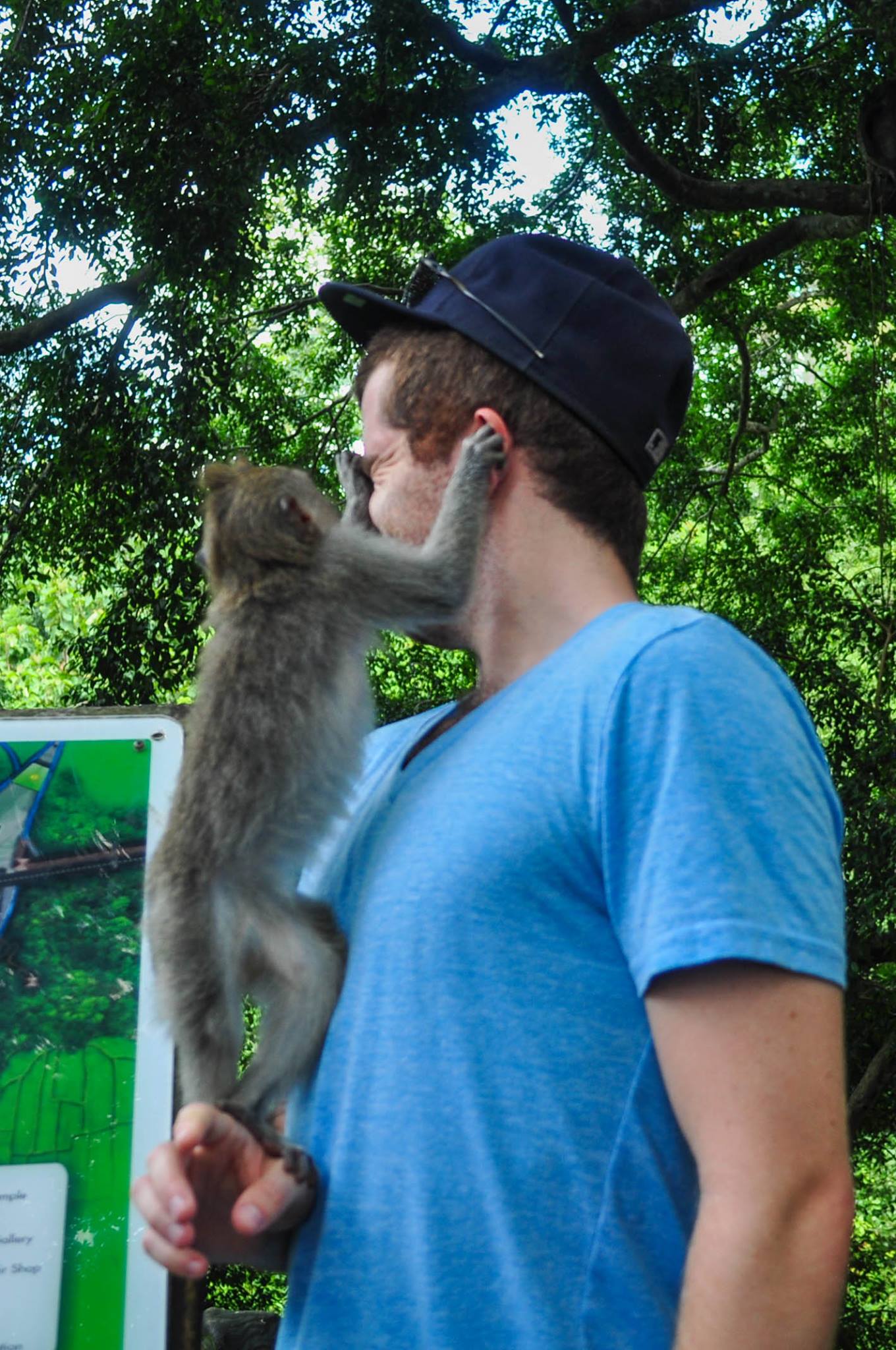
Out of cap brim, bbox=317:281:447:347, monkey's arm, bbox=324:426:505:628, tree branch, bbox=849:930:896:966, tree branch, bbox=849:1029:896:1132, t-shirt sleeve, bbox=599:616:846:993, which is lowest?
tree branch, bbox=849:1029:896:1132

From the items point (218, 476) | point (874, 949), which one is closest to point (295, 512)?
point (218, 476)

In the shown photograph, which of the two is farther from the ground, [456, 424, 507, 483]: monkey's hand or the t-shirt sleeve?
[456, 424, 507, 483]: monkey's hand

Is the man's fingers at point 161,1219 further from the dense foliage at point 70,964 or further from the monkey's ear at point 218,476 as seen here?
the monkey's ear at point 218,476

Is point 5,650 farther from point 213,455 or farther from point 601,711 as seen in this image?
point 601,711

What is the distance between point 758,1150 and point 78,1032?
171cm

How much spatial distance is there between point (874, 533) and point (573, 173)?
303cm

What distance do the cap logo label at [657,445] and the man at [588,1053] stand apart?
0.35 meters

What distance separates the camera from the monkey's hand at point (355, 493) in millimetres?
2305

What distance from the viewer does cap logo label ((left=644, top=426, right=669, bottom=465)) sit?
66.9 inches

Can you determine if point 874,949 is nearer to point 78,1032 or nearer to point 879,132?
point 879,132

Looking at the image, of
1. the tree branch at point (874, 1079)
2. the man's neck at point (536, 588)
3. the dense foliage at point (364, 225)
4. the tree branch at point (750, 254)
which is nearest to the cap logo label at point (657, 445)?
the man's neck at point (536, 588)

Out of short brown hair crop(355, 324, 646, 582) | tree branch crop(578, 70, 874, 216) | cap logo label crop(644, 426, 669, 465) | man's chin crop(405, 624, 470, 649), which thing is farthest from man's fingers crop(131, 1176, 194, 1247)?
tree branch crop(578, 70, 874, 216)

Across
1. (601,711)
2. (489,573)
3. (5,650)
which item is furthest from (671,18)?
(5,650)

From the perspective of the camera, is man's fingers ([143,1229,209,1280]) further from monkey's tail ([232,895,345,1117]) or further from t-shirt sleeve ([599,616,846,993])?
t-shirt sleeve ([599,616,846,993])
